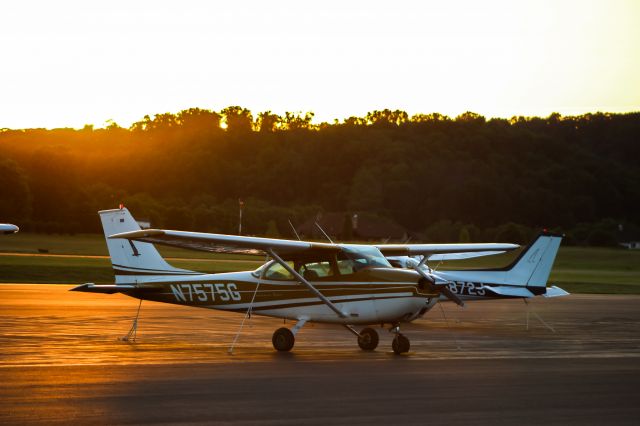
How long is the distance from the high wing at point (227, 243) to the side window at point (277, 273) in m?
0.25

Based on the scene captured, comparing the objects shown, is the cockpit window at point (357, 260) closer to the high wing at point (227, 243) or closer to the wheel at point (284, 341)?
the high wing at point (227, 243)

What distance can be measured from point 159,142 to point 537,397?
14465 cm

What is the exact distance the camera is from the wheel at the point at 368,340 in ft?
56.0

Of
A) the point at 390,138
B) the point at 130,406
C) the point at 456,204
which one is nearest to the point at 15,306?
the point at 130,406

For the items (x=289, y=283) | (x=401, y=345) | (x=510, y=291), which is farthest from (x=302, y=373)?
(x=510, y=291)

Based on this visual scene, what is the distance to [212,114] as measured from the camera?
16738 cm

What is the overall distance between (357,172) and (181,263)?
82.8 metres

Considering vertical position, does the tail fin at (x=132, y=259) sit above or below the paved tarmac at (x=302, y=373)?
above

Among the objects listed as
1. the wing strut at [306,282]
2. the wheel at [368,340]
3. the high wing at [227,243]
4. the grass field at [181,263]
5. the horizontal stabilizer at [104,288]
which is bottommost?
the grass field at [181,263]

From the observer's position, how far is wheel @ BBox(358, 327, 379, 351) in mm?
17078

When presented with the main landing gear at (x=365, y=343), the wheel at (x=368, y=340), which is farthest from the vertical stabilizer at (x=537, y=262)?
the main landing gear at (x=365, y=343)

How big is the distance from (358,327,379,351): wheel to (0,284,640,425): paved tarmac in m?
0.21

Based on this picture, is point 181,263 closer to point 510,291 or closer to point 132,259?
point 510,291

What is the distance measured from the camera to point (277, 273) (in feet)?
57.1
